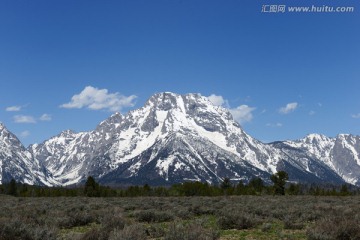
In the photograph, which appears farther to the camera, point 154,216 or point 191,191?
point 191,191

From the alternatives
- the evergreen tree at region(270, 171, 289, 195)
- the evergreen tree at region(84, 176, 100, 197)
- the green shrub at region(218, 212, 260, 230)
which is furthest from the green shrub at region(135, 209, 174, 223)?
the evergreen tree at region(270, 171, 289, 195)

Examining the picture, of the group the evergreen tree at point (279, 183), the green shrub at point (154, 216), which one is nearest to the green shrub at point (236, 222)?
the green shrub at point (154, 216)

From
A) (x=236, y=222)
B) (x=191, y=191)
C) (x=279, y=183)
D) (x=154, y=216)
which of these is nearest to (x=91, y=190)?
(x=191, y=191)

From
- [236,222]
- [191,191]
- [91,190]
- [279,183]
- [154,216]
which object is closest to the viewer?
[236,222]

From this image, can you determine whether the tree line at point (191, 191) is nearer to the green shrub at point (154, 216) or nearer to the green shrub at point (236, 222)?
the green shrub at point (154, 216)

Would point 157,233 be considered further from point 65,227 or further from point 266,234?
point 65,227

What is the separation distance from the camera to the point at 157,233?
19250 mm

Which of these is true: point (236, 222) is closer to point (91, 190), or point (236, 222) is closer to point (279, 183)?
point (91, 190)

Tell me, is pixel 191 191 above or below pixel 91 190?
above

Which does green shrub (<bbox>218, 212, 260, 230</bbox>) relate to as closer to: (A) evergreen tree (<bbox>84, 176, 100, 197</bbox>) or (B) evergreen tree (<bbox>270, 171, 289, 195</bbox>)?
(A) evergreen tree (<bbox>84, 176, 100, 197</bbox>)

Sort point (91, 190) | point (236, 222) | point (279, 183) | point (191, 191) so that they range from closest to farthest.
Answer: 1. point (236, 222)
2. point (91, 190)
3. point (279, 183)
4. point (191, 191)

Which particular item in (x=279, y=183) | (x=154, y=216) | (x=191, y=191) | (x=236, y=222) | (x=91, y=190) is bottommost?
(x=154, y=216)

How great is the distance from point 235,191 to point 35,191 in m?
66.4

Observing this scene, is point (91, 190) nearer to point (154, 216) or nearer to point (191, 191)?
point (191, 191)
